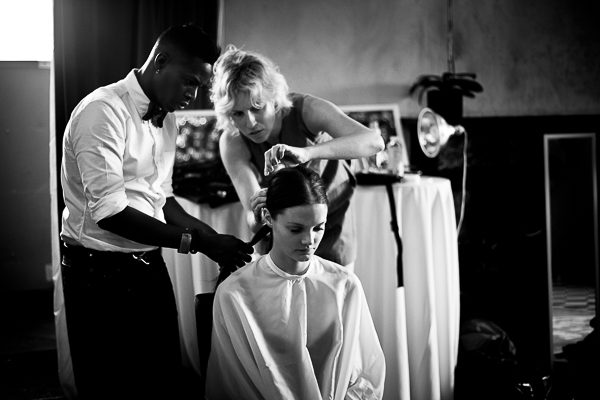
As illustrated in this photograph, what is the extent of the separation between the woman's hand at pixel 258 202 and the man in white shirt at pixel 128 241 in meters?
0.18

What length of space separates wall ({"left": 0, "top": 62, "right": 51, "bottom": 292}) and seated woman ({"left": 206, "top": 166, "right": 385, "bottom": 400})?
2.72 metres

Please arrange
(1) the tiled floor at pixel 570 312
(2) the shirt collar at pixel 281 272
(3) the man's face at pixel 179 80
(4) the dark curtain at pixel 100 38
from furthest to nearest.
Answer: (1) the tiled floor at pixel 570 312, (4) the dark curtain at pixel 100 38, (2) the shirt collar at pixel 281 272, (3) the man's face at pixel 179 80

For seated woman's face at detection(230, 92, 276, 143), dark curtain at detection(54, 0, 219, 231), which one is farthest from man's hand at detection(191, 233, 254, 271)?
dark curtain at detection(54, 0, 219, 231)

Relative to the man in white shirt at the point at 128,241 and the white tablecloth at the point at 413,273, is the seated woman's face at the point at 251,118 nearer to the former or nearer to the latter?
the man in white shirt at the point at 128,241

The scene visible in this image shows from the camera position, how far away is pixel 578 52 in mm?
4105

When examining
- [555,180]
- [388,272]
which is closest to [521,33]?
[555,180]

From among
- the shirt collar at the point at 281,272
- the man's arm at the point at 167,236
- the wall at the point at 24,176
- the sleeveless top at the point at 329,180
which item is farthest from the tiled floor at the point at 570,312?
the wall at the point at 24,176

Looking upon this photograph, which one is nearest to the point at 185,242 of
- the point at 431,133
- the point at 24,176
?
the point at 431,133

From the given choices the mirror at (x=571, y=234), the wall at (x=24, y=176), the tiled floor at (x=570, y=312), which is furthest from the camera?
the wall at (x=24, y=176)

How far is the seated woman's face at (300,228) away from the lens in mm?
1900

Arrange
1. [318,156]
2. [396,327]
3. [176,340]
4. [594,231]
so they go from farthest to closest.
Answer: [594,231], [396,327], [318,156], [176,340]

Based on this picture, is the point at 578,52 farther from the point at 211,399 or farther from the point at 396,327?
the point at 211,399

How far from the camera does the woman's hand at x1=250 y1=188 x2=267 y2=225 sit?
1.96 m

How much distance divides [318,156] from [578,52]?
2.71 meters
